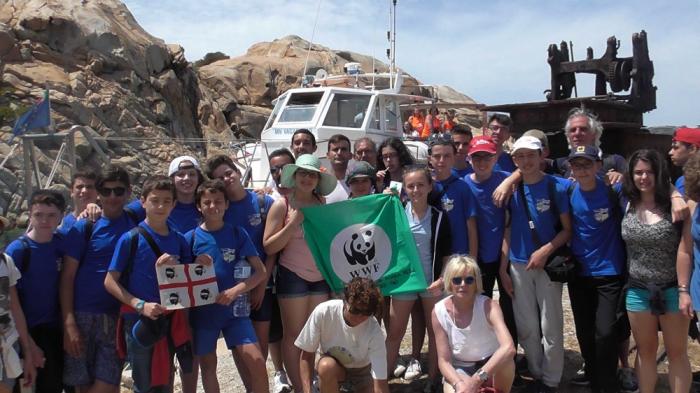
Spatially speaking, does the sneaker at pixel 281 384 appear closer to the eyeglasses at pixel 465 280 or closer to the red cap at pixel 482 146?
the eyeglasses at pixel 465 280

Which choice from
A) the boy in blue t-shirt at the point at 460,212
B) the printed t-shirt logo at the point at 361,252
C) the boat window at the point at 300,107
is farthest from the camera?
the boat window at the point at 300,107

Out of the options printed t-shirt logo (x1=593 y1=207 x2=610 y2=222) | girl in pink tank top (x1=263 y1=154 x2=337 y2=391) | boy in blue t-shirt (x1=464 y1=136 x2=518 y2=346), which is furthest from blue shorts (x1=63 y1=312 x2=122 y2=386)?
printed t-shirt logo (x1=593 y1=207 x2=610 y2=222)

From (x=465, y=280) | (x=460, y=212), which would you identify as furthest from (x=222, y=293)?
(x=460, y=212)

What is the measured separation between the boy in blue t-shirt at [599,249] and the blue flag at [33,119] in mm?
7447

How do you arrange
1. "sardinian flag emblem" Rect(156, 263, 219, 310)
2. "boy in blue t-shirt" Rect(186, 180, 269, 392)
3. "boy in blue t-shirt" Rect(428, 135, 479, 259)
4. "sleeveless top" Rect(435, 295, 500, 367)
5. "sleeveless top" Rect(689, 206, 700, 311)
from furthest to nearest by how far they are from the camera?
"boy in blue t-shirt" Rect(428, 135, 479, 259), "boy in blue t-shirt" Rect(186, 180, 269, 392), "sleeveless top" Rect(435, 295, 500, 367), "sardinian flag emblem" Rect(156, 263, 219, 310), "sleeveless top" Rect(689, 206, 700, 311)

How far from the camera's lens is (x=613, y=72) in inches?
454

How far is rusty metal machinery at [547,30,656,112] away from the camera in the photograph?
37.0ft

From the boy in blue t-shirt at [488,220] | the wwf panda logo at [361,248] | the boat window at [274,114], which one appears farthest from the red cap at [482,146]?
the boat window at [274,114]

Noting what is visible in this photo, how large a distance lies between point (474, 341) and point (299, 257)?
4.94 ft

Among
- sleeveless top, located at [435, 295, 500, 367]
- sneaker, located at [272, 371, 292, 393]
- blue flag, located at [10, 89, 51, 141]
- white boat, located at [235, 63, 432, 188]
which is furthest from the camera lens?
white boat, located at [235, 63, 432, 188]

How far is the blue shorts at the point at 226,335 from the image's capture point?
4.37 m

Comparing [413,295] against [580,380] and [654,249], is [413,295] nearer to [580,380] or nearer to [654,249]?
[580,380]

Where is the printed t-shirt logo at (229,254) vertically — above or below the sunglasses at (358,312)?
above

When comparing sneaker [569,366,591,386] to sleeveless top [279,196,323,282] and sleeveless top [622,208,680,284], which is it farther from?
sleeveless top [279,196,323,282]
